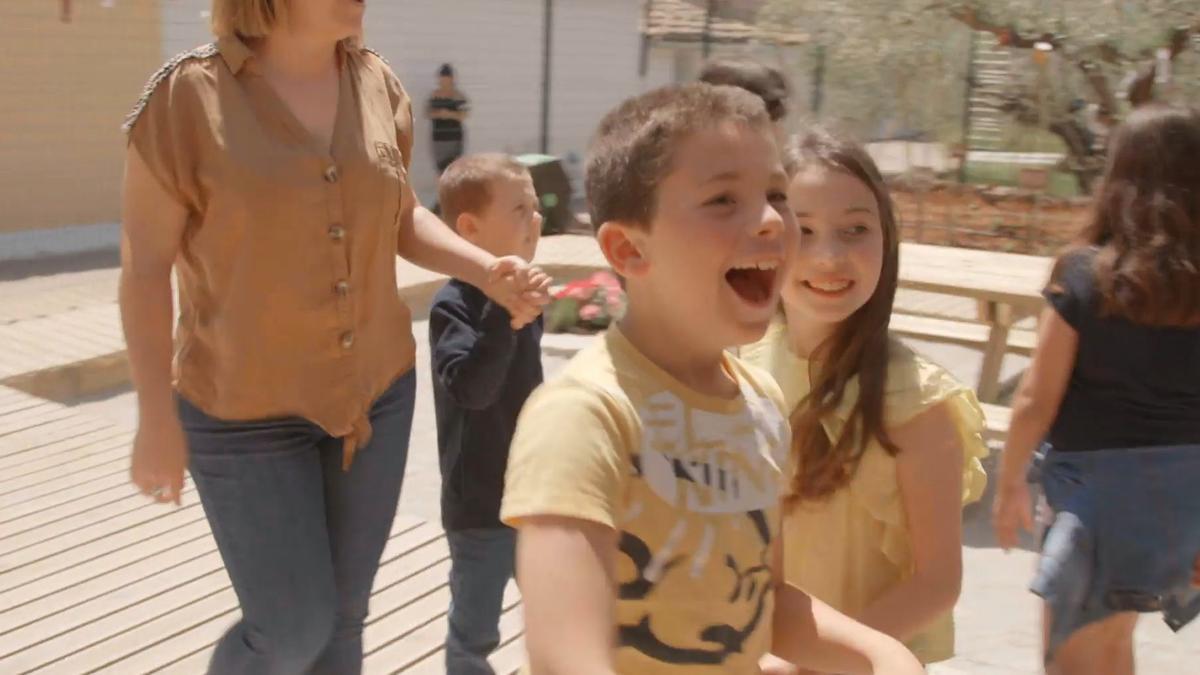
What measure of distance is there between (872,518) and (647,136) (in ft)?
2.92

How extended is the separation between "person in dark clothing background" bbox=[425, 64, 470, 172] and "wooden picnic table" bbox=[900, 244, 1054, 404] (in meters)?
8.64

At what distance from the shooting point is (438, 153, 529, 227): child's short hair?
3.04 meters

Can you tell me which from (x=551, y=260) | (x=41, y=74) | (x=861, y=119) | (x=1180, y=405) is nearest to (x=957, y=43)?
(x=861, y=119)

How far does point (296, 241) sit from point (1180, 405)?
74.7 inches

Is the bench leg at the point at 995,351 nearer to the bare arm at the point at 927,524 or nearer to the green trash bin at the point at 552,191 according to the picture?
the bare arm at the point at 927,524

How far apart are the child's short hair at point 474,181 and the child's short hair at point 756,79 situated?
507 millimetres

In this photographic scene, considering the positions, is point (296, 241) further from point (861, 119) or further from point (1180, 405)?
point (861, 119)

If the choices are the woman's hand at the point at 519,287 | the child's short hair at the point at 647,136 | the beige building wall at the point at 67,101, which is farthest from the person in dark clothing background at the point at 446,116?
the child's short hair at the point at 647,136

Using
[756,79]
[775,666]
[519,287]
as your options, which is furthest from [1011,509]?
[775,666]

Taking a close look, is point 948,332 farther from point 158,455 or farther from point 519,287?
point 158,455

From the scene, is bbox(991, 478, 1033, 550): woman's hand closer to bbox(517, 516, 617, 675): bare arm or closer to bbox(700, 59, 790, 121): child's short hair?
bbox(700, 59, 790, 121): child's short hair

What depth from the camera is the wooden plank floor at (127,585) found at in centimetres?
329

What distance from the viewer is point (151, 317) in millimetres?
2248

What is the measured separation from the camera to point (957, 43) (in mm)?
12766
